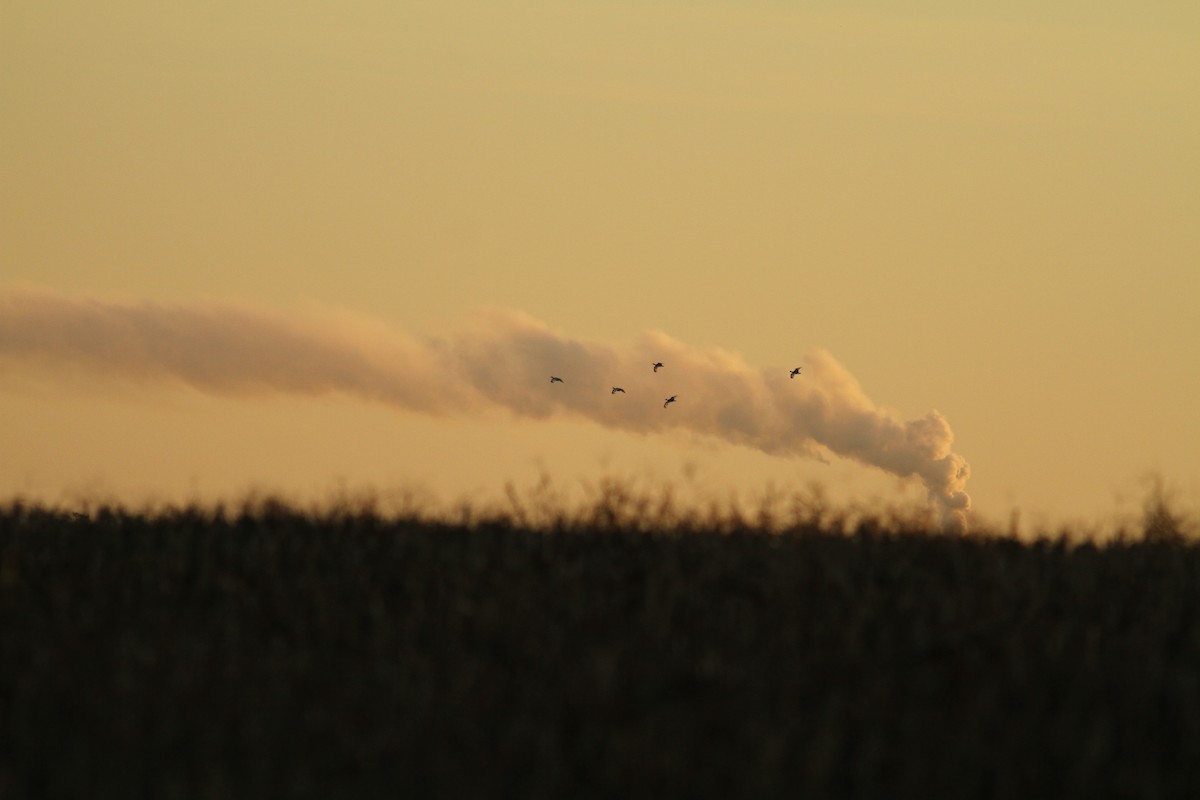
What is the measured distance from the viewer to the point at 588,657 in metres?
8.63

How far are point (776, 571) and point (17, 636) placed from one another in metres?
4.77

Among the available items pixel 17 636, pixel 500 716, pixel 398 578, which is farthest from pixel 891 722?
pixel 17 636

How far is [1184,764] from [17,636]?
6528 millimetres

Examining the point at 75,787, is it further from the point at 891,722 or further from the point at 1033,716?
the point at 1033,716

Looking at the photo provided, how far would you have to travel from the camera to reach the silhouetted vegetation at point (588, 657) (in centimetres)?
727

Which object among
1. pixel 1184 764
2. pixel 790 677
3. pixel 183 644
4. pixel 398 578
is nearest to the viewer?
pixel 1184 764

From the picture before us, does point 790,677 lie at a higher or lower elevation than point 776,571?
lower

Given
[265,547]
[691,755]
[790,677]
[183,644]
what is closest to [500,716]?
[691,755]

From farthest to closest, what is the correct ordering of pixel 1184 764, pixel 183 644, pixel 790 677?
pixel 183 644 → pixel 790 677 → pixel 1184 764

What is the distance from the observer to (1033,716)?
8141 millimetres

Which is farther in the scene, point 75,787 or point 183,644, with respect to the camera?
point 183,644

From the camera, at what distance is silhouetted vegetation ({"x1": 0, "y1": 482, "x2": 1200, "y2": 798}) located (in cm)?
727

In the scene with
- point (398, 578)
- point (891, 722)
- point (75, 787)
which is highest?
point (398, 578)

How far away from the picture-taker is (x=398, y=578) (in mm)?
10586
